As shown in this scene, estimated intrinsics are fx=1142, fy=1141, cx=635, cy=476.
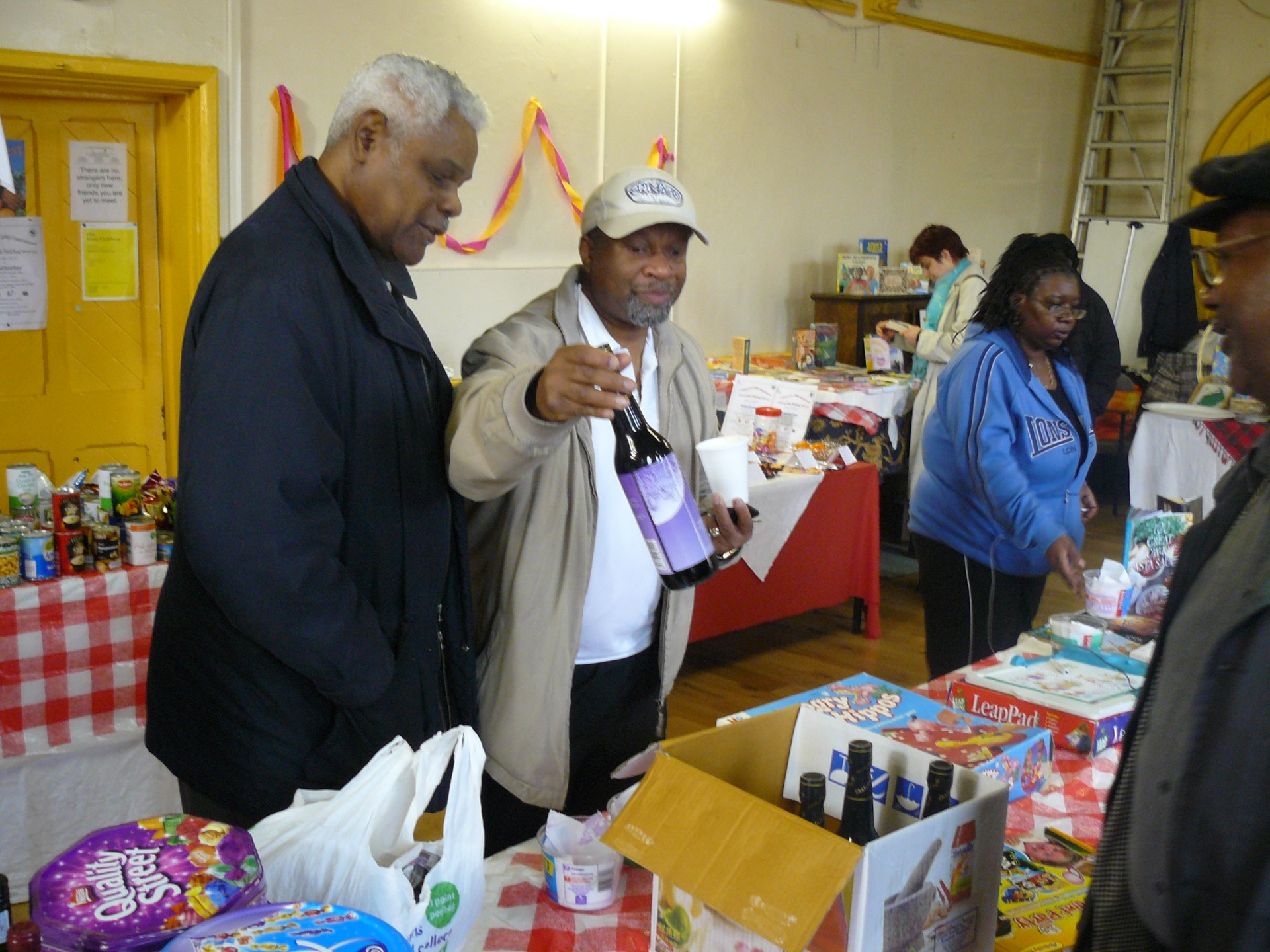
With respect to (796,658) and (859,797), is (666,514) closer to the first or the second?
(859,797)

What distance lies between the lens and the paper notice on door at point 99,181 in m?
4.20

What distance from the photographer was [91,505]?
9.21 feet

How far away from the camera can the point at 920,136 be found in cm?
794

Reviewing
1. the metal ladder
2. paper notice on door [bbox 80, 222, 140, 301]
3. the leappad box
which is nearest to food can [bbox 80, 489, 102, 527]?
paper notice on door [bbox 80, 222, 140, 301]

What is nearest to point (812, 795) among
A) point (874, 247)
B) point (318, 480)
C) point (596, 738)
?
point (318, 480)

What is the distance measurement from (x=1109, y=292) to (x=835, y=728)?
27.4ft

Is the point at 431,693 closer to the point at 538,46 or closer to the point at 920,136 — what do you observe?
the point at 538,46

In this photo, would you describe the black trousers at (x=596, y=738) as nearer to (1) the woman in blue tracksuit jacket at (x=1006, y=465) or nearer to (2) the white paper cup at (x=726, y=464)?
(2) the white paper cup at (x=726, y=464)

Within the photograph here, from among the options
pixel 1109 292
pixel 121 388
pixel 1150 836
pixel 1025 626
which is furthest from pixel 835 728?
pixel 1109 292

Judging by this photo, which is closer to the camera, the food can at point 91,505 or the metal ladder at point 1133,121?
the food can at point 91,505

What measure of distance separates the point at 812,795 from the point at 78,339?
3.97 metres

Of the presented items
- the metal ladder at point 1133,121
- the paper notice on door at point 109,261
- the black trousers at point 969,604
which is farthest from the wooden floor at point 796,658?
the metal ladder at point 1133,121

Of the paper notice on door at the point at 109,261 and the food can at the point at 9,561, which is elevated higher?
the paper notice on door at the point at 109,261

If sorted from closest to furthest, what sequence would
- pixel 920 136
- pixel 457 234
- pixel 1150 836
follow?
pixel 1150 836, pixel 457 234, pixel 920 136
